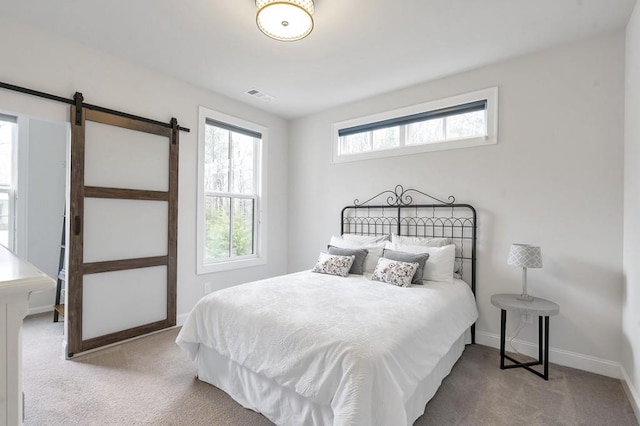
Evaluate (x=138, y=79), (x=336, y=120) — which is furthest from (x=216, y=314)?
(x=336, y=120)

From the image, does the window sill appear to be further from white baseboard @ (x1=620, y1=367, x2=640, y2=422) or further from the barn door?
white baseboard @ (x1=620, y1=367, x2=640, y2=422)

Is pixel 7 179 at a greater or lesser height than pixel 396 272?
greater

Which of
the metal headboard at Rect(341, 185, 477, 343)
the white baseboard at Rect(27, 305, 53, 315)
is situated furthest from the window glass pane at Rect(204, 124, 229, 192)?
the white baseboard at Rect(27, 305, 53, 315)

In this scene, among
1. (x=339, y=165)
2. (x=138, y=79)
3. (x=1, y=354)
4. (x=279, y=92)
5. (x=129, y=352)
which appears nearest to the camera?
(x=1, y=354)

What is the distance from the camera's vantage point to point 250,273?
14.0ft

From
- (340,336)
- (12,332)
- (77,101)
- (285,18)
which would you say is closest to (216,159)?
(77,101)

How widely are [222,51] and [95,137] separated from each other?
4.58ft

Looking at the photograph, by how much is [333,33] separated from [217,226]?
2.60 metres

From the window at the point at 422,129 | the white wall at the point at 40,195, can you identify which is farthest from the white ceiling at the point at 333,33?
the white wall at the point at 40,195

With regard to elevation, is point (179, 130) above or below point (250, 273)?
above

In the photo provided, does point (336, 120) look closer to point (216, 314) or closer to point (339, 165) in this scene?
point (339, 165)

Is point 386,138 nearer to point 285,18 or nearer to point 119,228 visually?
point 285,18

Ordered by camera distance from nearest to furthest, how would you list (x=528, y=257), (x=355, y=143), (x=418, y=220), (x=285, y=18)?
(x=285, y=18), (x=528, y=257), (x=418, y=220), (x=355, y=143)

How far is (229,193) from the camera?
4.07m
